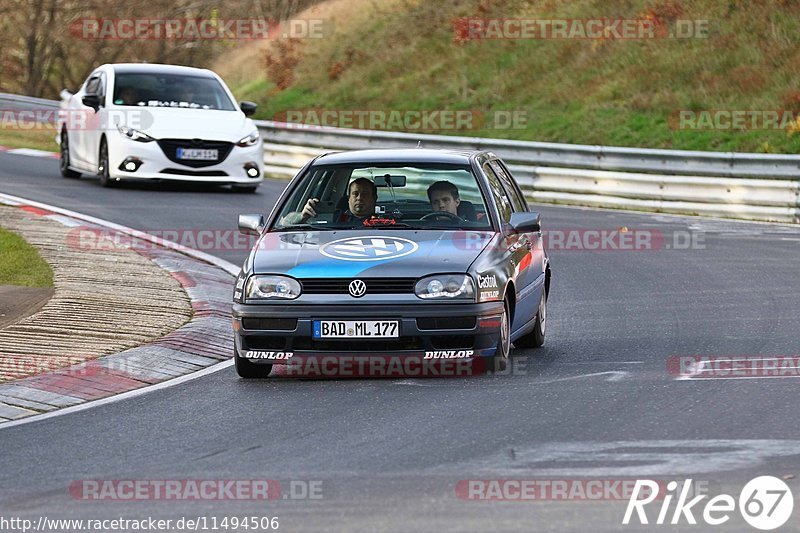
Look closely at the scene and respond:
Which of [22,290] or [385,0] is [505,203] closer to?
[22,290]

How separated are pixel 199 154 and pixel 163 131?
0.59 meters

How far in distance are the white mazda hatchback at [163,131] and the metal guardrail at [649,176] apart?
9.58 feet

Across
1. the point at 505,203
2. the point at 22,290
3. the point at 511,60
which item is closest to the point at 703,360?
the point at 505,203

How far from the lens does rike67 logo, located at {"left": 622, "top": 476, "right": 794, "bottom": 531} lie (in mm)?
6336

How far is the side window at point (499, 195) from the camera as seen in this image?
11.3m

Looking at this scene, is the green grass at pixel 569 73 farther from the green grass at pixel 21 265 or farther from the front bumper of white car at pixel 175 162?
the green grass at pixel 21 265

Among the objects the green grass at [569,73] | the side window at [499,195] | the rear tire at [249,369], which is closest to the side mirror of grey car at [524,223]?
the side window at [499,195]

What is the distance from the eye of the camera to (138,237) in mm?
17953

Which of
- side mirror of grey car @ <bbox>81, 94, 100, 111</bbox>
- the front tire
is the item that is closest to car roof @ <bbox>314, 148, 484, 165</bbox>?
the front tire

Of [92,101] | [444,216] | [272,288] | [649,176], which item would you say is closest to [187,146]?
[92,101]

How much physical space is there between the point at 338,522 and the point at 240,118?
55.8 ft

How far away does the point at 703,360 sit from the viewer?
1084cm

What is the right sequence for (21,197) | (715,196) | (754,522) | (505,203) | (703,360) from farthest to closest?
(715,196) → (21,197) → (505,203) → (703,360) → (754,522)

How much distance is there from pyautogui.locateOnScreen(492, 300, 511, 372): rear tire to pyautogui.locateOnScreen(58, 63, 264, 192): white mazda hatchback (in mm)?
12288
